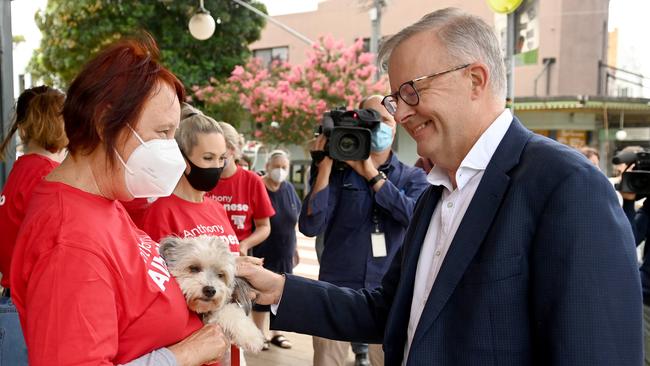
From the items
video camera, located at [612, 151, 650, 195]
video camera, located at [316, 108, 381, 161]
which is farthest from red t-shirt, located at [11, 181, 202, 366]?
video camera, located at [612, 151, 650, 195]

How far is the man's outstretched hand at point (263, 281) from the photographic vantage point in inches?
84.4

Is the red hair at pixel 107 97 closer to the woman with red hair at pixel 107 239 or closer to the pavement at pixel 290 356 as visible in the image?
the woman with red hair at pixel 107 239

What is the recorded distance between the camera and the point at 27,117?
10.3ft

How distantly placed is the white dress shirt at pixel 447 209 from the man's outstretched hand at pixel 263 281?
1.99 feet

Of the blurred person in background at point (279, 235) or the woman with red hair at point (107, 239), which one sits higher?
the woman with red hair at point (107, 239)

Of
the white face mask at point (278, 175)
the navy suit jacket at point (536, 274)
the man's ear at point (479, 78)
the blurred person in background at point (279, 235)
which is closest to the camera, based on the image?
the navy suit jacket at point (536, 274)

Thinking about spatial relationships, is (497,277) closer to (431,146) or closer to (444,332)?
(444,332)

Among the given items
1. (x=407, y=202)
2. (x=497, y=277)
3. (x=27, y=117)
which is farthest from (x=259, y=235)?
(x=497, y=277)

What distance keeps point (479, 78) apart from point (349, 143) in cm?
204

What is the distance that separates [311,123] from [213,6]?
4.67 metres

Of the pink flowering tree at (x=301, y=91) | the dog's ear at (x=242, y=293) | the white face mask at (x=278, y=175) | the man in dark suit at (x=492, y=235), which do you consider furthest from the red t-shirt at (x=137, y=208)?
the pink flowering tree at (x=301, y=91)

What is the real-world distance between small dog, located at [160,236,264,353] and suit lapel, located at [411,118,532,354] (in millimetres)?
793

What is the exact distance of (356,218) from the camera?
12.2 feet

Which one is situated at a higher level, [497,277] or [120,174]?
[120,174]
